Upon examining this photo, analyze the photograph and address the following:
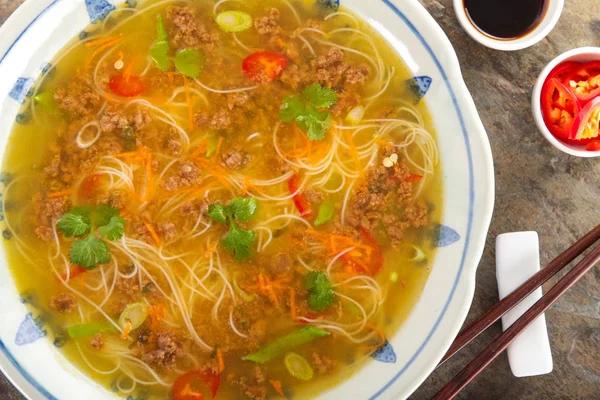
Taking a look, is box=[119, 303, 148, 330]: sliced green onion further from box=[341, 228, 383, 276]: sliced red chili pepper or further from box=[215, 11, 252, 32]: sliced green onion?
box=[215, 11, 252, 32]: sliced green onion

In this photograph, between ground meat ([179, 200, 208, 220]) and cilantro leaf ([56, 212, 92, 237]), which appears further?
ground meat ([179, 200, 208, 220])

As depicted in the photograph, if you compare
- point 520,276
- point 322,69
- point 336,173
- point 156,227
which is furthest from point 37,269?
point 520,276

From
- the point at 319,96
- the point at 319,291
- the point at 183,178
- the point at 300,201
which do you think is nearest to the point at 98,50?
the point at 183,178

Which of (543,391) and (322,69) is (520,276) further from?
(322,69)

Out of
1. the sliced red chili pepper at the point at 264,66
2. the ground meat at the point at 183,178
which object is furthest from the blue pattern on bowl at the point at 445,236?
the ground meat at the point at 183,178

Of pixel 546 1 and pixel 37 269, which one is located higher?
pixel 546 1

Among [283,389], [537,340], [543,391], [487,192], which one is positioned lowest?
[543,391]

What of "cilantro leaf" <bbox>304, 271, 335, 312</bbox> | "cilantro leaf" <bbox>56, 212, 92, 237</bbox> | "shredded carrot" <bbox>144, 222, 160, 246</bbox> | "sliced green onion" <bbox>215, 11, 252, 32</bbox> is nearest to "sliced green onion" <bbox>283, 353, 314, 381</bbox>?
"cilantro leaf" <bbox>304, 271, 335, 312</bbox>
